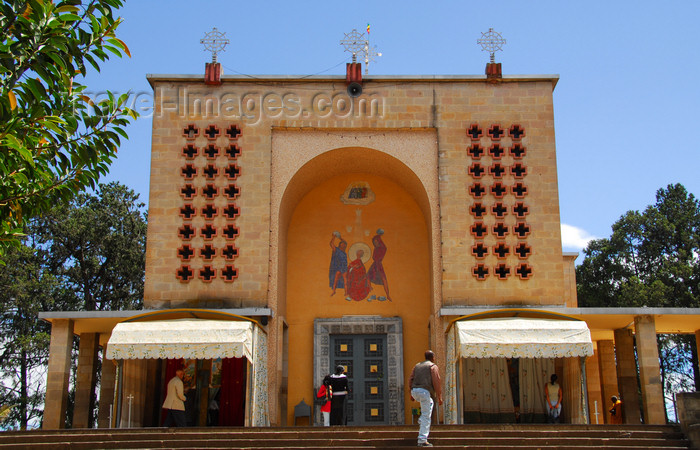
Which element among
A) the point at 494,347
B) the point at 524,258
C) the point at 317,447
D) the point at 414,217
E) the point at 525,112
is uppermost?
the point at 525,112

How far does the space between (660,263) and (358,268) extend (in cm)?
1671

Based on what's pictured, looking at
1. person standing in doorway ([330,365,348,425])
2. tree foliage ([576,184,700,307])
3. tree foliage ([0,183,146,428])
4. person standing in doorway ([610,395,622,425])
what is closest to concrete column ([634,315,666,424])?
person standing in doorway ([610,395,622,425])

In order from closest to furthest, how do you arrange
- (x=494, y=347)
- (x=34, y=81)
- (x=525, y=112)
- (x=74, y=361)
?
(x=34, y=81)
(x=494, y=347)
(x=525, y=112)
(x=74, y=361)

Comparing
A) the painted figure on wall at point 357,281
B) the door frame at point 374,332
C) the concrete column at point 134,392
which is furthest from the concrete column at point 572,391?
the concrete column at point 134,392

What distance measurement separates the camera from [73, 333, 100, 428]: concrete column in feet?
54.2

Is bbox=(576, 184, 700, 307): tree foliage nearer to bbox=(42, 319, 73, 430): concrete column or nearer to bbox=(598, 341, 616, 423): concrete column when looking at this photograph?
bbox=(598, 341, 616, 423): concrete column

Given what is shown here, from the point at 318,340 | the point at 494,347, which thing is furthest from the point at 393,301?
the point at 494,347

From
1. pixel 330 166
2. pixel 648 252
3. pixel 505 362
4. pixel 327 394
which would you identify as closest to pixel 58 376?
pixel 327 394

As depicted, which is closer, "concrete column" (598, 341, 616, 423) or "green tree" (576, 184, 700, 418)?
"concrete column" (598, 341, 616, 423)

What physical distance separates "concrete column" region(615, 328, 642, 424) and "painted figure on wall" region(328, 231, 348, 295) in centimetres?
639

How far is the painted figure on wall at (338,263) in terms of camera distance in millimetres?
18188

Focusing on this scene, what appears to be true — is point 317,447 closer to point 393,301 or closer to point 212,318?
point 212,318

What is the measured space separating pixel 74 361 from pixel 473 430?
21.8 m

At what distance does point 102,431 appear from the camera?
12.1 metres
